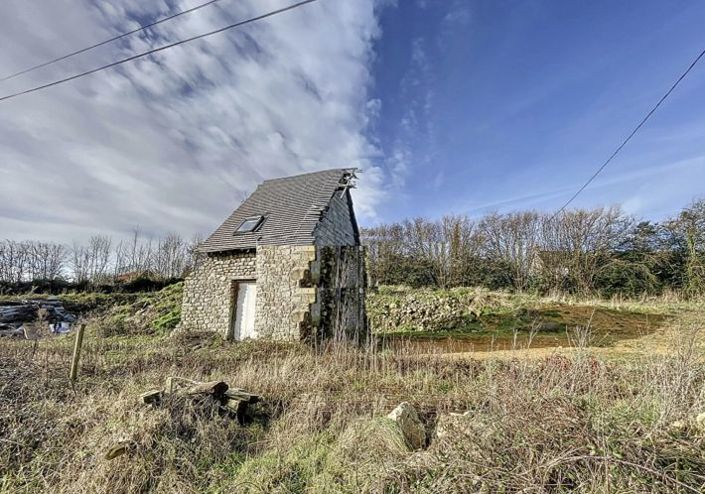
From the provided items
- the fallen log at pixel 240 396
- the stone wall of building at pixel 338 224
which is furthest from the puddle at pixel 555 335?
the fallen log at pixel 240 396

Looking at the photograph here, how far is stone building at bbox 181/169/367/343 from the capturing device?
1043 cm

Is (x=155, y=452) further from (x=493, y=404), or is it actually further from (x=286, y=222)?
(x=286, y=222)

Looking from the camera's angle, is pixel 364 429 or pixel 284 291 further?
pixel 284 291

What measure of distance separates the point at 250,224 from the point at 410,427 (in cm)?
1063

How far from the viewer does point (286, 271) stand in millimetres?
10727

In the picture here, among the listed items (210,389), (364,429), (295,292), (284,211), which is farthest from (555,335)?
(210,389)

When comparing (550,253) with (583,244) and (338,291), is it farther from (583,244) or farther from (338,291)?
(338,291)

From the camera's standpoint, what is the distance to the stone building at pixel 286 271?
10430mm

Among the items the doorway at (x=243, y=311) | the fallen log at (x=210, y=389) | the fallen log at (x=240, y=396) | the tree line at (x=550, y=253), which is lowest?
the fallen log at (x=240, y=396)

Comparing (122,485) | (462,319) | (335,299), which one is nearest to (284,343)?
(335,299)

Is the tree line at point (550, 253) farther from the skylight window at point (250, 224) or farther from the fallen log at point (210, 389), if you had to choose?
the fallen log at point (210, 389)

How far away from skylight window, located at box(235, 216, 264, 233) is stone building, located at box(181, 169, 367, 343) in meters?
0.05

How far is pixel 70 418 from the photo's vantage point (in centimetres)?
373

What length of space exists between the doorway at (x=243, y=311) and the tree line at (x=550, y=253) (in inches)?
314
